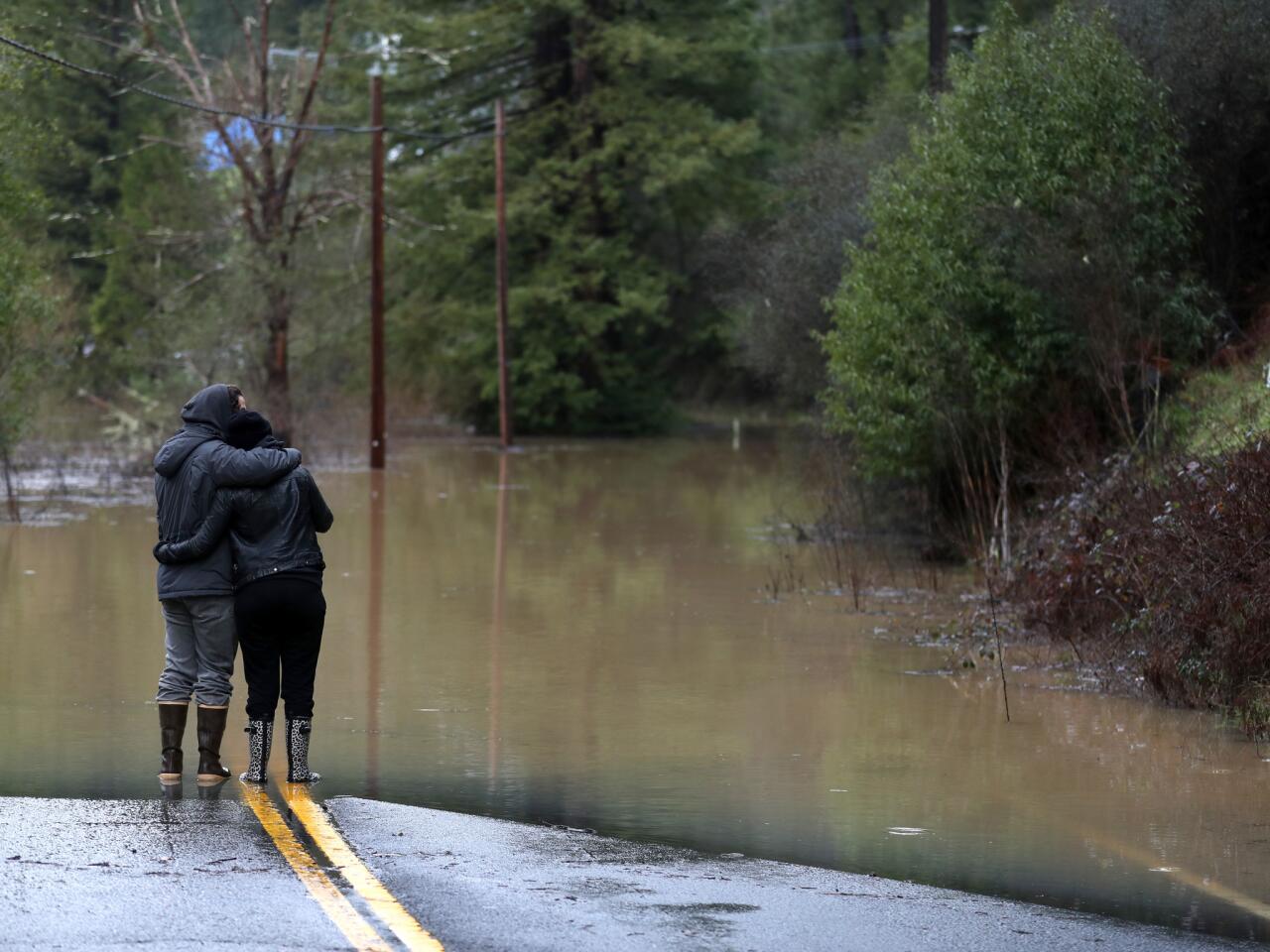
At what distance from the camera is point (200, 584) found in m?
9.49

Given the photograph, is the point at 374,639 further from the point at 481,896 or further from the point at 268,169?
the point at 268,169

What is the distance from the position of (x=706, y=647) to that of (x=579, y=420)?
Answer: 3907 cm

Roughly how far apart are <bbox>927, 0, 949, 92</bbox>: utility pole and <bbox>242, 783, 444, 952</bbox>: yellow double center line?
20.3m

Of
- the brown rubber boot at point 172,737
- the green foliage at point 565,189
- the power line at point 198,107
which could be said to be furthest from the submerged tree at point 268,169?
the brown rubber boot at point 172,737

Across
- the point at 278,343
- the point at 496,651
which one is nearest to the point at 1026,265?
the point at 496,651

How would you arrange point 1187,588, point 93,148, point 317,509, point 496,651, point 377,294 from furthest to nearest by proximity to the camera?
point 93,148
point 377,294
point 496,651
point 1187,588
point 317,509

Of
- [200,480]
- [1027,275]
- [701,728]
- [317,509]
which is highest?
[1027,275]

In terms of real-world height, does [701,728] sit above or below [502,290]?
below

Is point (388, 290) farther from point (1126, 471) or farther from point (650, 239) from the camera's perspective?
point (1126, 471)

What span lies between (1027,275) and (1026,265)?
6.0 inches

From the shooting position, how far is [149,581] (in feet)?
62.0

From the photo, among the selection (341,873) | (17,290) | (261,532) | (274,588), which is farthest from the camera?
(17,290)

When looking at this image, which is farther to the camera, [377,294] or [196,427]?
[377,294]

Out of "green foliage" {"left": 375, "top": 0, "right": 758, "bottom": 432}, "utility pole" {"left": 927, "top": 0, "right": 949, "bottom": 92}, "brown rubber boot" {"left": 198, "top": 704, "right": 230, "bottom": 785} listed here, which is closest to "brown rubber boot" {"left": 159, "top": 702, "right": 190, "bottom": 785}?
"brown rubber boot" {"left": 198, "top": 704, "right": 230, "bottom": 785}
